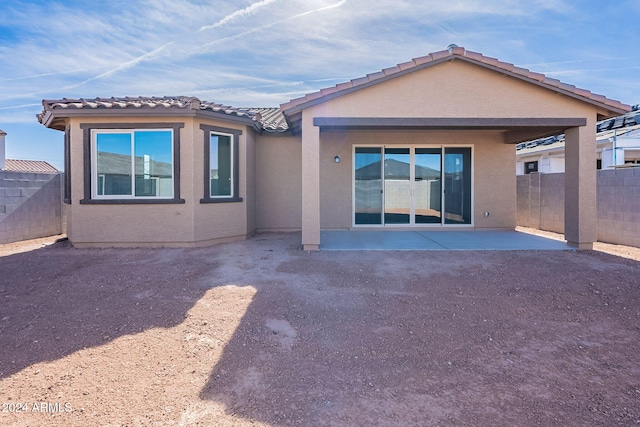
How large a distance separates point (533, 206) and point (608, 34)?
5998 mm

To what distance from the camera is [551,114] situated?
8.00m

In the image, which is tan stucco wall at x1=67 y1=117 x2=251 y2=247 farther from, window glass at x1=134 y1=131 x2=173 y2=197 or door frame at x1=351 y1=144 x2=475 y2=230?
door frame at x1=351 y1=144 x2=475 y2=230

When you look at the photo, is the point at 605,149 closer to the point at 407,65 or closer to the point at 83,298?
the point at 407,65

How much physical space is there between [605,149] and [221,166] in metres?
15.2

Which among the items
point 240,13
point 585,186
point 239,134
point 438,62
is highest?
point 240,13

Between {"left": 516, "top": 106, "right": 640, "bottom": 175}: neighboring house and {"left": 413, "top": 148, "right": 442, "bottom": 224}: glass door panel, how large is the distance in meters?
5.48

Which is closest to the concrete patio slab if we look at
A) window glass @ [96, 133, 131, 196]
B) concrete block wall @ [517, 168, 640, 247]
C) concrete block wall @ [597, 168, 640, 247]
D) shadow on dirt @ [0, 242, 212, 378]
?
concrete block wall @ [517, 168, 640, 247]

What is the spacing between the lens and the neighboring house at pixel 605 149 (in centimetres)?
1358

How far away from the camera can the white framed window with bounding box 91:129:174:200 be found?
27.8ft

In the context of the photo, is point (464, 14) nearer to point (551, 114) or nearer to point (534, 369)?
point (551, 114)

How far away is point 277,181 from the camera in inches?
439

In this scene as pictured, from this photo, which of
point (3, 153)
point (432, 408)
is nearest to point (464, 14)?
point (432, 408)

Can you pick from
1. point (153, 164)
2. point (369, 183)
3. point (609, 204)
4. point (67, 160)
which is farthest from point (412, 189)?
point (67, 160)

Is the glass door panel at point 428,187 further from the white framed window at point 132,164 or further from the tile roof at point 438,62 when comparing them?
the white framed window at point 132,164
